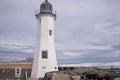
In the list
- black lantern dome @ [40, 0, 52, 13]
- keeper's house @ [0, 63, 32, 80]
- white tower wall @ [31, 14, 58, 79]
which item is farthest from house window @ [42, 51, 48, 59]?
keeper's house @ [0, 63, 32, 80]

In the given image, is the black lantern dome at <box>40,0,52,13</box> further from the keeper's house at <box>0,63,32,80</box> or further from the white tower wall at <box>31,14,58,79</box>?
the keeper's house at <box>0,63,32,80</box>

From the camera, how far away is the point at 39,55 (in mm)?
28625

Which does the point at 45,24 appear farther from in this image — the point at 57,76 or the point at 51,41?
the point at 57,76

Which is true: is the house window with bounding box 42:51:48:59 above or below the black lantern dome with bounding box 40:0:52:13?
below

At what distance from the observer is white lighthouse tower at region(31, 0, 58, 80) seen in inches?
1107

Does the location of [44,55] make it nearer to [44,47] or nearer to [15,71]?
[44,47]

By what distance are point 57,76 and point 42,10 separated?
23.8m

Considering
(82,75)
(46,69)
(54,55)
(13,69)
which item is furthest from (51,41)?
(82,75)

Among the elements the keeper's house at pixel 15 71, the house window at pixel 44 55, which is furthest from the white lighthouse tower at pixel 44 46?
the keeper's house at pixel 15 71

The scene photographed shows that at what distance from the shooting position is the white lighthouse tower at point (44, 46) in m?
28.1

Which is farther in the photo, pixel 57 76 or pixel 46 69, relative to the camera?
pixel 46 69

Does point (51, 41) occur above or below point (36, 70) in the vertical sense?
above

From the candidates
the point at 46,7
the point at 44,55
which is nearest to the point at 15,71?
the point at 44,55

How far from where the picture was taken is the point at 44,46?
28.9m
